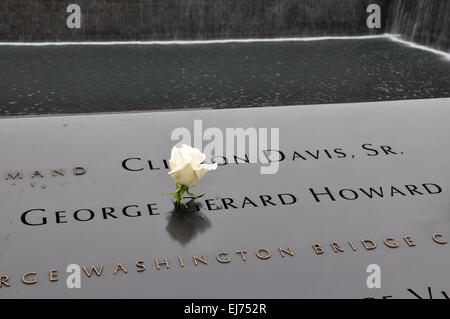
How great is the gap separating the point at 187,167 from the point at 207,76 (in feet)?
10.5

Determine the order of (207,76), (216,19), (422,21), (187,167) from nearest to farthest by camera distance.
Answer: (187,167)
(207,76)
(422,21)
(216,19)

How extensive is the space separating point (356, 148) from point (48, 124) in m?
1.31

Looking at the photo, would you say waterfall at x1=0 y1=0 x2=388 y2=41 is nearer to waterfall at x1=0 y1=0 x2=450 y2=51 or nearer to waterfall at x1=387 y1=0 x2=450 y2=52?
waterfall at x1=0 y1=0 x2=450 y2=51

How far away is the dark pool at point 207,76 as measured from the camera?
4312mm

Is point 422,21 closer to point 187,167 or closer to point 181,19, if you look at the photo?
point 181,19

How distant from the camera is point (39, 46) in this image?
6.02 metres

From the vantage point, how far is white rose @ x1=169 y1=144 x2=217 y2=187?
5.81 ft

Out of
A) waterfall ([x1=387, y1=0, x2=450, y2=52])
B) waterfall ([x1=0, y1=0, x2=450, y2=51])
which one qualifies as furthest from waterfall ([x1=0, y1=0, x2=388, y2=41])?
waterfall ([x1=387, y1=0, x2=450, y2=52])

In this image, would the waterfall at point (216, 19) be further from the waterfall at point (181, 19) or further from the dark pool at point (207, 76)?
the dark pool at point (207, 76)

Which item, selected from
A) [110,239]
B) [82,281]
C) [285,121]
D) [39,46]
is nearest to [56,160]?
[110,239]

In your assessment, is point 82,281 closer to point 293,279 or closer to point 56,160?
point 293,279

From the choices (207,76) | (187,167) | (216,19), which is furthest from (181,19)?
(187,167)

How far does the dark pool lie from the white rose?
2.41 meters

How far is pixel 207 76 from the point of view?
4.90 metres
